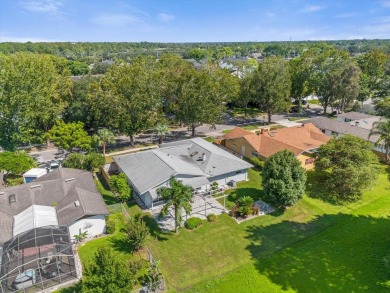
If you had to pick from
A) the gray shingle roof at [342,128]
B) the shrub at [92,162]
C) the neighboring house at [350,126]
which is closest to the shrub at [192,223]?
the shrub at [92,162]

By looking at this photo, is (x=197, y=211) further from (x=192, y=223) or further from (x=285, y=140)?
(x=285, y=140)

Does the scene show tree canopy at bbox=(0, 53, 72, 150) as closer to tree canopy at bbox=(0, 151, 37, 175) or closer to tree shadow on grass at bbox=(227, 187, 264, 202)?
tree canopy at bbox=(0, 151, 37, 175)

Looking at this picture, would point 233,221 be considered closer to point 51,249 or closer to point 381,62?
point 51,249

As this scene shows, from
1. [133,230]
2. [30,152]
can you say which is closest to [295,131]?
[133,230]

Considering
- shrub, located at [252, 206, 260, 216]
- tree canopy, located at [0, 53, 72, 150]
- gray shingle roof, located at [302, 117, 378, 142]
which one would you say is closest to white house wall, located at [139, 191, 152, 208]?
shrub, located at [252, 206, 260, 216]

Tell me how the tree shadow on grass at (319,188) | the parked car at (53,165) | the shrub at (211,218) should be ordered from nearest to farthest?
1. the shrub at (211,218)
2. the tree shadow on grass at (319,188)
3. the parked car at (53,165)

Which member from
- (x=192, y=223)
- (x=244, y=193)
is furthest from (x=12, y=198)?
(x=244, y=193)

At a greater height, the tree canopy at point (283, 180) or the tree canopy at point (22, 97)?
the tree canopy at point (22, 97)

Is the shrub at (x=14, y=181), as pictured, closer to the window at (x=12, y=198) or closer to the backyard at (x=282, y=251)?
the window at (x=12, y=198)
